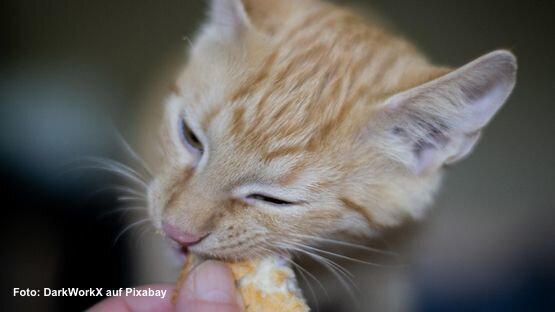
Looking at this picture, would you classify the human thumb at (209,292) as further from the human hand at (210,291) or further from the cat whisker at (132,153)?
the cat whisker at (132,153)

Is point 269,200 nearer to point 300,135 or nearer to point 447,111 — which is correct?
point 300,135

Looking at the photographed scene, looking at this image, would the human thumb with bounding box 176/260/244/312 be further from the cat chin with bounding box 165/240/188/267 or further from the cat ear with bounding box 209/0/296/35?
the cat ear with bounding box 209/0/296/35

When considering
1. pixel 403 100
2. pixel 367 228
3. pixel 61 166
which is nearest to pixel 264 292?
pixel 367 228

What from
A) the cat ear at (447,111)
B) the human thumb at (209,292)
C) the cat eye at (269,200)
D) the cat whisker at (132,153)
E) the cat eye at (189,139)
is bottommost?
the human thumb at (209,292)

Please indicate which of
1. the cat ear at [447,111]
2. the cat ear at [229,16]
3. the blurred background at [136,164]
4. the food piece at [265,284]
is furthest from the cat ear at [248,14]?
the food piece at [265,284]

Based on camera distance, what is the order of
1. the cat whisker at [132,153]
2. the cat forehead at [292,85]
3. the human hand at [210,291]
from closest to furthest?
the human hand at [210,291] → the cat forehead at [292,85] → the cat whisker at [132,153]

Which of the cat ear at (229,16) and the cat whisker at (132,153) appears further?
the cat whisker at (132,153)

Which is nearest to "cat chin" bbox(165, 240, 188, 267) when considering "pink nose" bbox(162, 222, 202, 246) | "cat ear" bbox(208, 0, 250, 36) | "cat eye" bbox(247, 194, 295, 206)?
"pink nose" bbox(162, 222, 202, 246)
